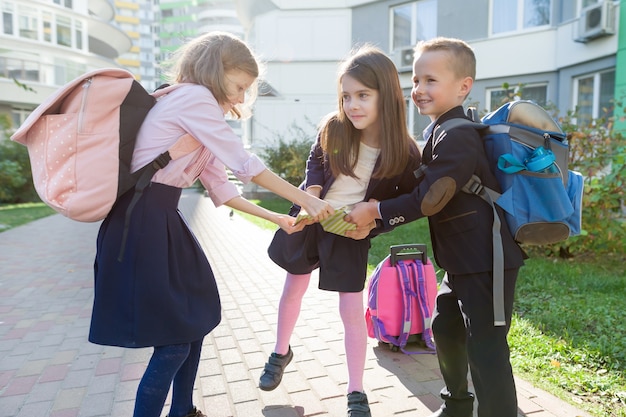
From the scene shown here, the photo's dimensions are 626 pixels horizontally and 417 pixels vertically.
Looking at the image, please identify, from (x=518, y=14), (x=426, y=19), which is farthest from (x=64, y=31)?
(x=518, y=14)

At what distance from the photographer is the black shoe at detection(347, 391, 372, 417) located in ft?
8.11

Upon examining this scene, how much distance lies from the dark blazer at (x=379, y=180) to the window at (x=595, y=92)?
39.6 ft

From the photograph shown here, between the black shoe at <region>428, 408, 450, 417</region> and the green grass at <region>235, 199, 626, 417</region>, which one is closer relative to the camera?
the black shoe at <region>428, 408, 450, 417</region>

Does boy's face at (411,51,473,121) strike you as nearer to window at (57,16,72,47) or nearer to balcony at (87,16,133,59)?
window at (57,16,72,47)

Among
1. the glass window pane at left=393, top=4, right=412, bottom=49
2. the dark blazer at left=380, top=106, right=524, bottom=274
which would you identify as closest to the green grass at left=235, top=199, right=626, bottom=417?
the dark blazer at left=380, top=106, right=524, bottom=274

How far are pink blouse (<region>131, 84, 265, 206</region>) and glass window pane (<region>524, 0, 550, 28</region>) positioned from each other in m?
15.3

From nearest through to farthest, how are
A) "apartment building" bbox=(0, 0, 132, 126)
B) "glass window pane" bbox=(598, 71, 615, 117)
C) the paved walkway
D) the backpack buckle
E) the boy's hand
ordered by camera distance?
the backpack buckle
the boy's hand
the paved walkway
"glass window pane" bbox=(598, 71, 615, 117)
"apartment building" bbox=(0, 0, 132, 126)

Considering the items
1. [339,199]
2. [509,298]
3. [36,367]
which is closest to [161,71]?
[339,199]

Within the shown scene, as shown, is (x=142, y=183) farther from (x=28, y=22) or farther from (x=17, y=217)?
(x=28, y=22)

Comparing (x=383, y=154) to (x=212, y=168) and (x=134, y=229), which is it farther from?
(x=134, y=229)

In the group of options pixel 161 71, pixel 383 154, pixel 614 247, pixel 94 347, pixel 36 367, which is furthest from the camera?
pixel 614 247

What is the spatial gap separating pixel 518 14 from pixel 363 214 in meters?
15.3

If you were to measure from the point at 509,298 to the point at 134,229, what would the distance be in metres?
1.53

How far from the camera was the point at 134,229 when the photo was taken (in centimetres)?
195
